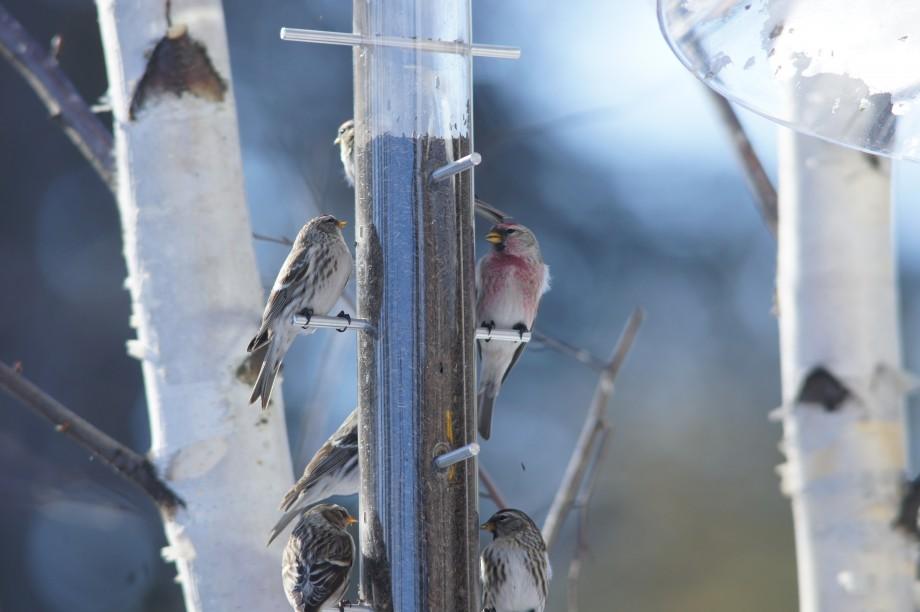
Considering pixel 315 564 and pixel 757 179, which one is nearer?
pixel 315 564

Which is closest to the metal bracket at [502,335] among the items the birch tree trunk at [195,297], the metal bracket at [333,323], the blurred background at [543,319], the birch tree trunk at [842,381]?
the metal bracket at [333,323]

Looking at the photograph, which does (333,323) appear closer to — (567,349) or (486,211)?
(486,211)

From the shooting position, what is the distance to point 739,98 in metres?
2.28

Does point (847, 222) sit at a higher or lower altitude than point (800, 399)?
higher

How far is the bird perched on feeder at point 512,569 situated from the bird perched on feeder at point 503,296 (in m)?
0.20

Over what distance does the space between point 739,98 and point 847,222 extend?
1.13 metres

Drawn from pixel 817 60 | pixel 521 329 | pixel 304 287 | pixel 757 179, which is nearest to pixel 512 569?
pixel 521 329

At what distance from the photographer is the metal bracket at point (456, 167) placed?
2.44m

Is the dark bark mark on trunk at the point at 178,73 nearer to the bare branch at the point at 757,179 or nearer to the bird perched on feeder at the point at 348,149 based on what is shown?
the bird perched on feeder at the point at 348,149

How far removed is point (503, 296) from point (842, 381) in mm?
776

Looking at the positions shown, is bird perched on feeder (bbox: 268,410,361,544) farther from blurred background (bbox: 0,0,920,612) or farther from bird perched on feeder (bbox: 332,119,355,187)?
blurred background (bbox: 0,0,920,612)

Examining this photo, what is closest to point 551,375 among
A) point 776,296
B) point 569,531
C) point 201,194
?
point 569,531

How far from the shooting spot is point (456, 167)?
8.18 ft

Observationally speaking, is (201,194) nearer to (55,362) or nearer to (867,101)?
(867,101)
